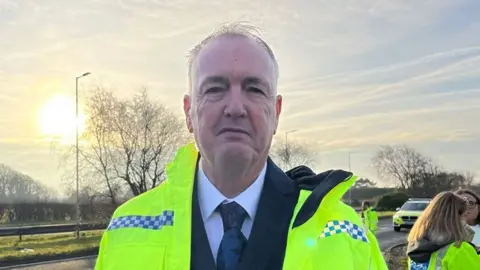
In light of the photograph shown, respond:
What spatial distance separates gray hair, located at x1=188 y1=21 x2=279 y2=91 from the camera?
7.25 feet

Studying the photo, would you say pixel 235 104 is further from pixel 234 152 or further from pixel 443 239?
pixel 443 239

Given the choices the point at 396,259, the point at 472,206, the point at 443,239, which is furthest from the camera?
the point at 396,259

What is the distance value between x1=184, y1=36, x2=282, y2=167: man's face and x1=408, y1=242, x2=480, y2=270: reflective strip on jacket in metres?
3.77

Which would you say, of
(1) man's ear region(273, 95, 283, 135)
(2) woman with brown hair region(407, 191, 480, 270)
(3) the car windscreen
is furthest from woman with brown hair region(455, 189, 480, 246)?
(3) the car windscreen

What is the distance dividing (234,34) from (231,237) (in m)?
0.77

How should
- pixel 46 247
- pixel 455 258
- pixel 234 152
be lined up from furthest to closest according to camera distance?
pixel 46 247 → pixel 455 258 → pixel 234 152

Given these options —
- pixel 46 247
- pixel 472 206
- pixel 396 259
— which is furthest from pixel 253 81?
pixel 46 247

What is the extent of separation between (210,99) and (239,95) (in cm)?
11

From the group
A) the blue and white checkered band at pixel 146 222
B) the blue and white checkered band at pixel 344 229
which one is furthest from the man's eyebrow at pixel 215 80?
the blue and white checkered band at pixel 344 229

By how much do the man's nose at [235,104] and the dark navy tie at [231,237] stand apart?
37 centimetres

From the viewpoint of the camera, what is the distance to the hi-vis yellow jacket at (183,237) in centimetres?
191

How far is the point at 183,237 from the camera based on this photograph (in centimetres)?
200

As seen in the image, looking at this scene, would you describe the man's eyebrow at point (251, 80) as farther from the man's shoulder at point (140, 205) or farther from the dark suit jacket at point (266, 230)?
the man's shoulder at point (140, 205)

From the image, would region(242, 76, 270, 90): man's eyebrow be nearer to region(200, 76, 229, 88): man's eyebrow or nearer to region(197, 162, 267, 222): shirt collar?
region(200, 76, 229, 88): man's eyebrow
